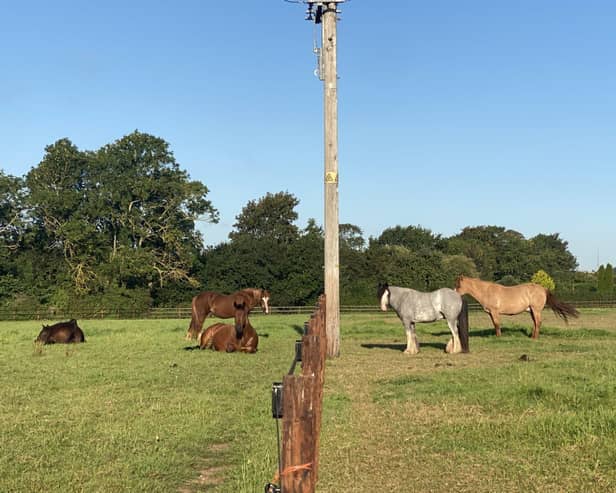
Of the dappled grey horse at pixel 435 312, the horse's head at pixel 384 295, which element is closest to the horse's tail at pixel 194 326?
the horse's head at pixel 384 295

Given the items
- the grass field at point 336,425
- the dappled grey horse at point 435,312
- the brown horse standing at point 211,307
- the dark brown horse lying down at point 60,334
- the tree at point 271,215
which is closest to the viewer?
the grass field at point 336,425

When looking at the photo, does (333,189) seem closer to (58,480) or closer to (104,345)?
(104,345)

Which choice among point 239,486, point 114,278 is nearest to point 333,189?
point 239,486

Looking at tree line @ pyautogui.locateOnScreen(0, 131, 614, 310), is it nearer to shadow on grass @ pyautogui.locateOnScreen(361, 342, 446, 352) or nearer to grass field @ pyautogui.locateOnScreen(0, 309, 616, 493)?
shadow on grass @ pyautogui.locateOnScreen(361, 342, 446, 352)

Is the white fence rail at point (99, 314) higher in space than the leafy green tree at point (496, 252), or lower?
lower

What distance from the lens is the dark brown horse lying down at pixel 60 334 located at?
17.2m

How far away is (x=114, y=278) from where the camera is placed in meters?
45.1

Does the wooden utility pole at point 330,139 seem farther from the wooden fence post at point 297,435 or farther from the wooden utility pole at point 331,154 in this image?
the wooden fence post at point 297,435

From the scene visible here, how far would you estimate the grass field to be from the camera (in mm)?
5207

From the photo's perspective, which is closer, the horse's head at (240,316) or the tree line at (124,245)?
the horse's head at (240,316)

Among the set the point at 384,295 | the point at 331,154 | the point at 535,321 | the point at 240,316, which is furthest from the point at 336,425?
the point at 535,321

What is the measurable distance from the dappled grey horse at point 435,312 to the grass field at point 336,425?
1350 millimetres

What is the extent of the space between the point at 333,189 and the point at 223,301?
6.49 meters

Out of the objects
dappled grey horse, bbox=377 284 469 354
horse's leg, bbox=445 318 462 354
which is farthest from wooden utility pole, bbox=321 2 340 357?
horse's leg, bbox=445 318 462 354
